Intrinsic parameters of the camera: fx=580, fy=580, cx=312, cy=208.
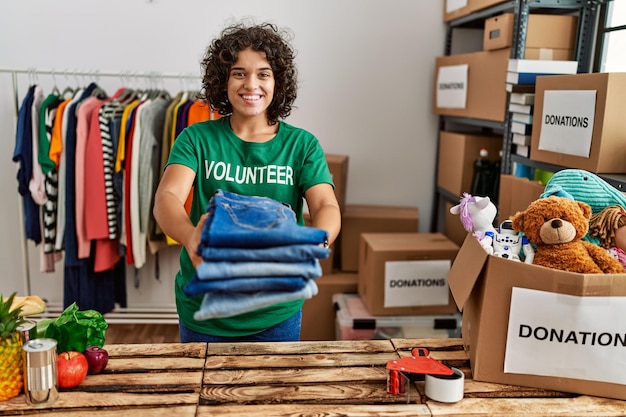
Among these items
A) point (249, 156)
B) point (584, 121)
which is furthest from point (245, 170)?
point (584, 121)

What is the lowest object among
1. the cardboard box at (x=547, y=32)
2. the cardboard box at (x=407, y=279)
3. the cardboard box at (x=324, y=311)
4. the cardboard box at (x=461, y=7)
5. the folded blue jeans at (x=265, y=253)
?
the cardboard box at (x=324, y=311)

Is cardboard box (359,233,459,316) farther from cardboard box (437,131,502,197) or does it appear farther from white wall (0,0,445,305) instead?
white wall (0,0,445,305)

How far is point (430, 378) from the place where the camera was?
1070 millimetres

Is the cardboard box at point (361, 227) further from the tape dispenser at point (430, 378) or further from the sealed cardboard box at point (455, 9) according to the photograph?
the tape dispenser at point (430, 378)

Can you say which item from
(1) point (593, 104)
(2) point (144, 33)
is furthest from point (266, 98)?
(2) point (144, 33)

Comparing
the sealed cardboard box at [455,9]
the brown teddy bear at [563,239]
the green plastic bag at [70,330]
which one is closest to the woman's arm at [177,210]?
the green plastic bag at [70,330]

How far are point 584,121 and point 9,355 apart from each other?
169 centimetres

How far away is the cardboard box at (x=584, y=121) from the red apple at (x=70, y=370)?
153 cm

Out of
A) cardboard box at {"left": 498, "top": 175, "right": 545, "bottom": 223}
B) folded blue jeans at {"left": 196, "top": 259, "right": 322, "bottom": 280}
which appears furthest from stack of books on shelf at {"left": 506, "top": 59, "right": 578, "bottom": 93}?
folded blue jeans at {"left": 196, "top": 259, "right": 322, "bottom": 280}

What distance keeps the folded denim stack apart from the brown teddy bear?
46 cm

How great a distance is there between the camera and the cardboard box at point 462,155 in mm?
2842

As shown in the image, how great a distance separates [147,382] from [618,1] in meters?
2.37

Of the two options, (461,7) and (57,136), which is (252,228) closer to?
(57,136)

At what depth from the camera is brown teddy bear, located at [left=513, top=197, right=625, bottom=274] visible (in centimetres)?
112
